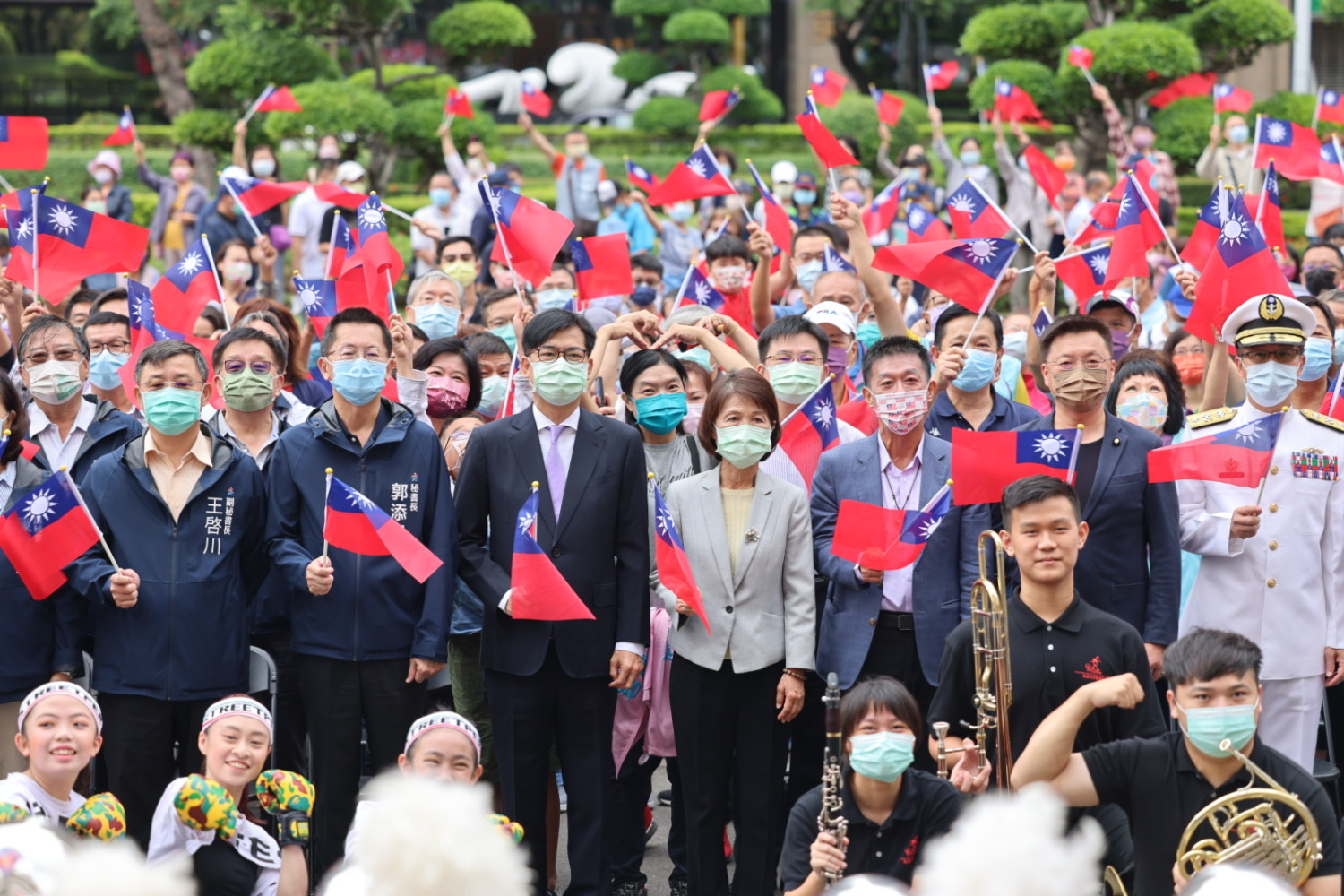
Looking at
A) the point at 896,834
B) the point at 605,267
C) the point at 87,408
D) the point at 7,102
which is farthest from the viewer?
the point at 7,102

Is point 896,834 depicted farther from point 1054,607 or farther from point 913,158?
point 913,158

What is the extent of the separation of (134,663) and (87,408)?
1.50 meters

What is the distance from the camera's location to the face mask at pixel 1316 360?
22.8ft

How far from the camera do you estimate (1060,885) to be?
249 centimetres

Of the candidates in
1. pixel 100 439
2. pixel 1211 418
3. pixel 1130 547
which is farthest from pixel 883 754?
pixel 100 439

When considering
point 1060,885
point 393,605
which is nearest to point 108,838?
point 393,605

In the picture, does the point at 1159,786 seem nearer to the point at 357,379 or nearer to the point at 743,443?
the point at 743,443

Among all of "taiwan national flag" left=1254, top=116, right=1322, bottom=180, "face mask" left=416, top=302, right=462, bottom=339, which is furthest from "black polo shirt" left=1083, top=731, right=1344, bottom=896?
"taiwan national flag" left=1254, top=116, right=1322, bottom=180

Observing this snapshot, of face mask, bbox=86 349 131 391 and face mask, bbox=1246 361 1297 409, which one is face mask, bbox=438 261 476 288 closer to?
face mask, bbox=86 349 131 391

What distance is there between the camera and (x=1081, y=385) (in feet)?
20.6

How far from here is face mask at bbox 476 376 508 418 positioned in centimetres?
800

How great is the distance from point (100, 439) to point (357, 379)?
4.18 ft

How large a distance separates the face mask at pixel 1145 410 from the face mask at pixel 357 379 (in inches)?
123

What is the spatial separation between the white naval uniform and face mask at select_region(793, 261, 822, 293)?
4256 mm
